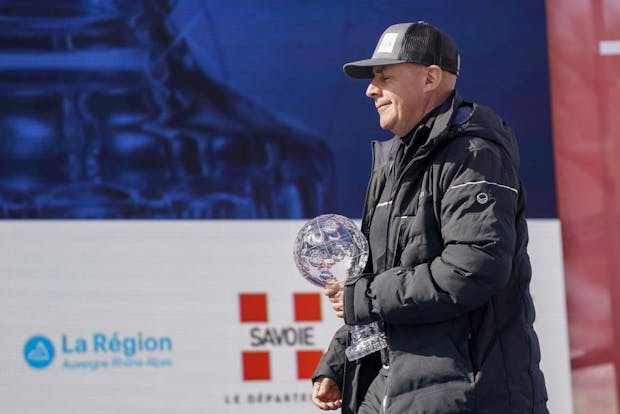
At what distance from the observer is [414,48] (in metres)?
2.28

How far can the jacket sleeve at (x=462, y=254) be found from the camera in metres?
2.05

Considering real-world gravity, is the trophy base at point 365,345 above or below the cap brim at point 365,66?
below

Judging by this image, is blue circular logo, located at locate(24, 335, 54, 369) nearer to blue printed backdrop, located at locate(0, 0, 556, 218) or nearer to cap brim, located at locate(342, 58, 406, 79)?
blue printed backdrop, located at locate(0, 0, 556, 218)

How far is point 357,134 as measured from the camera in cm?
367

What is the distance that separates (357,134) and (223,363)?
87cm

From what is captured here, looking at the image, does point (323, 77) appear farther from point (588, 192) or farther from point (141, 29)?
point (588, 192)

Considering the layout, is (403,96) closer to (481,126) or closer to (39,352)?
(481,126)

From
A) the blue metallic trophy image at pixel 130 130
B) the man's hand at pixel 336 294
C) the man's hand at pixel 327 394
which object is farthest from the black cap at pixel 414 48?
the blue metallic trophy image at pixel 130 130

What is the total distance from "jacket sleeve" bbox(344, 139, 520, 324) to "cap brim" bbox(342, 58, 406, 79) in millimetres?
255

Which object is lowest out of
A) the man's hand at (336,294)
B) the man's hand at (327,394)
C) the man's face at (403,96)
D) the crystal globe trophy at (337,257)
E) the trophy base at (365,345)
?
the man's hand at (327,394)

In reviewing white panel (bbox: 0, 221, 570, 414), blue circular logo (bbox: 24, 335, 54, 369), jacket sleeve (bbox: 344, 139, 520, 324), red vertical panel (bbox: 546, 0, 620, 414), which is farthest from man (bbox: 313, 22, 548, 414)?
red vertical panel (bbox: 546, 0, 620, 414)

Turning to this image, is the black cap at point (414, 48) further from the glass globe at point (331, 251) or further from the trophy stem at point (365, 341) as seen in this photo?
the trophy stem at point (365, 341)

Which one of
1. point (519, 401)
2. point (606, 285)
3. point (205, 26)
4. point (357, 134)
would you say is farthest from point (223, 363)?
point (519, 401)

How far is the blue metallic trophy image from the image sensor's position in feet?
11.4
